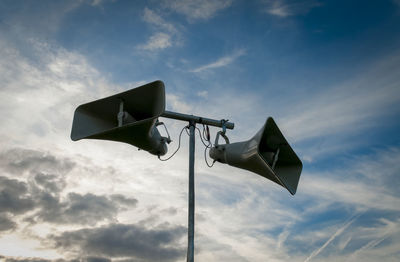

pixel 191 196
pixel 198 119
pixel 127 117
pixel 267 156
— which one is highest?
pixel 198 119

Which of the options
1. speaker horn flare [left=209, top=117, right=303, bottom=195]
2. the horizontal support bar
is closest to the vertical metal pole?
the horizontal support bar

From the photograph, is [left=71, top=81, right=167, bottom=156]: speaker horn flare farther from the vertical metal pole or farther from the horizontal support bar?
the vertical metal pole

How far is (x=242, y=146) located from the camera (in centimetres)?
427

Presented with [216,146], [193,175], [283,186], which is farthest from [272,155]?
[193,175]

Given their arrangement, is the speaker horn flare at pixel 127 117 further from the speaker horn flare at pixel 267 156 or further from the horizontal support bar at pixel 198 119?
the speaker horn flare at pixel 267 156

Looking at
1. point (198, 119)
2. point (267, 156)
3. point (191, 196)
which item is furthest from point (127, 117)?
point (267, 156)

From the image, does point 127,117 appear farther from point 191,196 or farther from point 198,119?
point 191,196

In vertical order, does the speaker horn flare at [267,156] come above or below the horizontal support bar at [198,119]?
below

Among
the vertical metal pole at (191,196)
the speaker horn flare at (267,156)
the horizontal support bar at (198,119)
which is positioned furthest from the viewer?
the horizontal support bar at (198,119)

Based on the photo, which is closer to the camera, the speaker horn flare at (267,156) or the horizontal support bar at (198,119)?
the speaker horn flare at (267,156)

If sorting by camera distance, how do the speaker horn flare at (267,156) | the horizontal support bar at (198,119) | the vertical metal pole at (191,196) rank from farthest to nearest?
1. the horizontal support bar at (198,119)
2. the speaker horn flare at (267,156)
3. the vertical metal pole at (191,196)

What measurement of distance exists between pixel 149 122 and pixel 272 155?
1.57m

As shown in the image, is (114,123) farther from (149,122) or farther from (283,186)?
(283,186)

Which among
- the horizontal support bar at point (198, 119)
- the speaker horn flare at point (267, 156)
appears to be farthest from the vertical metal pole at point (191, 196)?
the speaker horn flare at point (267, 156)
